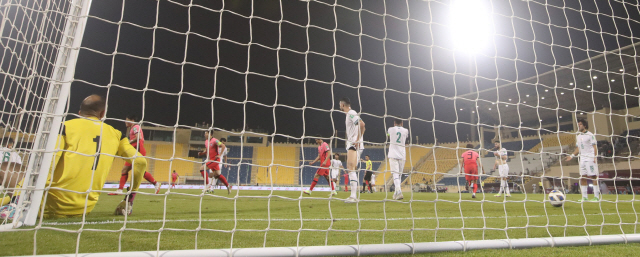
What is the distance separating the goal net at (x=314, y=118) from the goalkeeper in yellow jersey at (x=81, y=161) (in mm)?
23

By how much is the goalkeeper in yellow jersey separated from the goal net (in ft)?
0.08

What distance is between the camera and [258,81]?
774 inches

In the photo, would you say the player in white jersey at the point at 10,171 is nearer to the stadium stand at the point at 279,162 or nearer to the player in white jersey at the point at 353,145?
the player in white jersey at the point at 353,145

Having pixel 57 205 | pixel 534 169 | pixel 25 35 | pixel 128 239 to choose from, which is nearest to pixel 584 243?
pixel 128 239

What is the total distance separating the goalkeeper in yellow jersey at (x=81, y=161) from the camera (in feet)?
8.68

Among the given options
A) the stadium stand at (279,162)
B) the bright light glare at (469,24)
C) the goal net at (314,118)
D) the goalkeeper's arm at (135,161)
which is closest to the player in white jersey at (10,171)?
the goal net at (314,118)

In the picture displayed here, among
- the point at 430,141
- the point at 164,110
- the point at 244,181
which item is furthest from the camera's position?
the point at 430,141

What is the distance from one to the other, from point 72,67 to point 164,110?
25.1 m

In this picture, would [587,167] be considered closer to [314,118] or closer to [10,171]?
[10,171]

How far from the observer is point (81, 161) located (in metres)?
2.69

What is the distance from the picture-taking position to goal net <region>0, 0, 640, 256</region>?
2.38m

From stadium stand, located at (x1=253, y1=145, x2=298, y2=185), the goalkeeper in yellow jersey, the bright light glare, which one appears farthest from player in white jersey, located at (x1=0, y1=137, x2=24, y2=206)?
stadium stand, located at (x1=253, y1=145, x2=298, y2=185)

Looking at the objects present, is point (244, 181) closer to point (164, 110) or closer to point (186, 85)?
point (164, 110)

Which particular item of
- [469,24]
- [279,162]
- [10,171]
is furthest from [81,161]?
[279,162]
